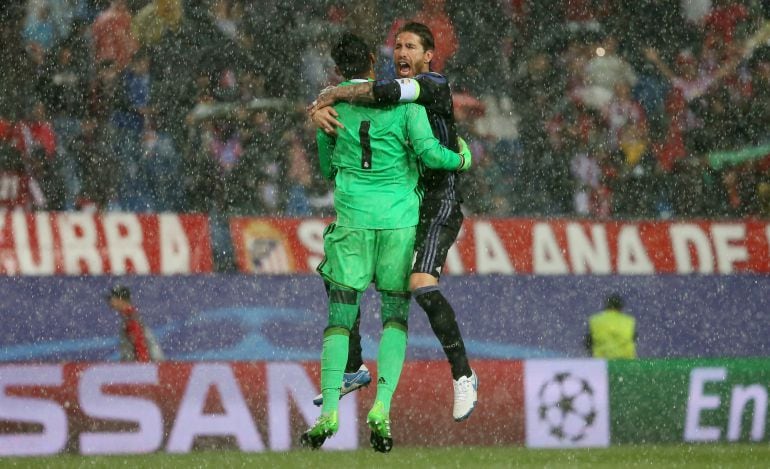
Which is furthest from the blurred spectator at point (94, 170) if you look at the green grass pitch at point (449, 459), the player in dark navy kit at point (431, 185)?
the player in dark navy kit at point (431, 185)

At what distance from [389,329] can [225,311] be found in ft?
16.4

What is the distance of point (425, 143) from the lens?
271 inches

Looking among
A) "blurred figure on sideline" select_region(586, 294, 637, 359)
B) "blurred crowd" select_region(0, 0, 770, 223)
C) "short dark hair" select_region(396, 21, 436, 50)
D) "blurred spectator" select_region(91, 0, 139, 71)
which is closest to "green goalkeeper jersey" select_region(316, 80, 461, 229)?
"short dark hair" select_region(396, 21, 436, 50)

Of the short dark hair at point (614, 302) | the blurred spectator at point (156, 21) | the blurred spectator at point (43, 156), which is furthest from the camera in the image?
the blurred spectator at point (156, 21)

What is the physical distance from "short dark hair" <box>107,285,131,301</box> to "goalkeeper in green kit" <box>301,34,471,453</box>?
16.2ft

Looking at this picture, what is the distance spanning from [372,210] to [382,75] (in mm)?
6725

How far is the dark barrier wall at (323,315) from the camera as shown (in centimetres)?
1180

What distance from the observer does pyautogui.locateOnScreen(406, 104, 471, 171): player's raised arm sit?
271 inches

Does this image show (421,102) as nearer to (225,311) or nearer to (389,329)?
(389,329)

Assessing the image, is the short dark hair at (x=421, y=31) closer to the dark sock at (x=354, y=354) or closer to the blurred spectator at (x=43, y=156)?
the dark sock at (x=354, y=354)

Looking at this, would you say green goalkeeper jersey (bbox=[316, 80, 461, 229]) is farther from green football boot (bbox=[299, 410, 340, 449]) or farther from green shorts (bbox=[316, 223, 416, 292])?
green football boot (bbox=[299, 410, 340, 449])

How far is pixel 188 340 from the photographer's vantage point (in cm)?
1195

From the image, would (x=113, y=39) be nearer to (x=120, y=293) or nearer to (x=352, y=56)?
(x=120, y=293)

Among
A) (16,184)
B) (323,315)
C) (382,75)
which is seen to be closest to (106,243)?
(16,184)
